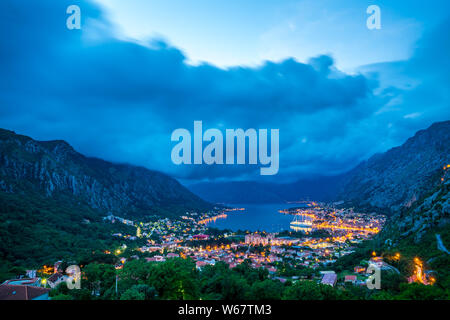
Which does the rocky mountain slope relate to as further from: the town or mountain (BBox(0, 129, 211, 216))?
mountain (BBox(0, 129, 211, 216))

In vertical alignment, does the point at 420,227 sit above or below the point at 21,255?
above

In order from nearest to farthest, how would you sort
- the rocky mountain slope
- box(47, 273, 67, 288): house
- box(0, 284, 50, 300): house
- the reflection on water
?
box(0, 284, 50, 300): house, box(47, 273, 67, 288): house, the rocky mountain slope, the reflection on water

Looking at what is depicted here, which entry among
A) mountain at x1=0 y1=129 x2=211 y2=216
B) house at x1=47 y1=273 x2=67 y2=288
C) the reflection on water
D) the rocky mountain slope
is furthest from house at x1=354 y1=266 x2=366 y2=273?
mountain at x1=0 y1=129 x2=211 y2=216

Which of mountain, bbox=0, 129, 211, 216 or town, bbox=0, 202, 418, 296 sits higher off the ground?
mountain, bbox=0, 129, 211, 216

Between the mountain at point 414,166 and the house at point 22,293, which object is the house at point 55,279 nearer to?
the house at point 22,293
